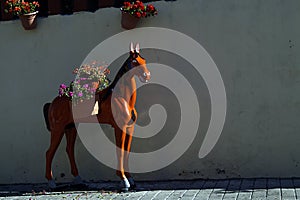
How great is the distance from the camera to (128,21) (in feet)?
27.7

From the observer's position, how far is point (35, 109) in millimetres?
9016

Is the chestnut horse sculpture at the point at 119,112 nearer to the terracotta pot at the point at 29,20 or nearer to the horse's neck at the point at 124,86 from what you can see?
the horse's neck at the point at 124,86

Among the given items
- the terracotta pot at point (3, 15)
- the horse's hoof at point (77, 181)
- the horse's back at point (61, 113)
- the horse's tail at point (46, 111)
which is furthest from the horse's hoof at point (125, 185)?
the terracotta pot at point (3, 15)

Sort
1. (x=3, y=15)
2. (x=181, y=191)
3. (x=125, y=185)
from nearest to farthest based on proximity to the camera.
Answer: (x=181, y=191) < (x=125, y=185) < (x=3, y=15)

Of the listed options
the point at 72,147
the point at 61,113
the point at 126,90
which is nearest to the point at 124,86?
the point at 126,90

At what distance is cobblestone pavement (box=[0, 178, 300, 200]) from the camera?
692 cm

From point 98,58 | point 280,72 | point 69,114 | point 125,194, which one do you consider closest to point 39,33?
point 98,58

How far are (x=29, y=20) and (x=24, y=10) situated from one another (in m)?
0.17

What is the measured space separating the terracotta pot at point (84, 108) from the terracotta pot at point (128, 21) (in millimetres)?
1411

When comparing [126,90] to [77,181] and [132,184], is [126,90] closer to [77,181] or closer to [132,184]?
[132,184]

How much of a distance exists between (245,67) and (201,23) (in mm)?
922

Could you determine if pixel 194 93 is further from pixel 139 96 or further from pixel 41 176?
pixel 41 176

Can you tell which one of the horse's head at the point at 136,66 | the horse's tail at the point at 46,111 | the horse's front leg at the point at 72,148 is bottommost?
the horse's front leg at the point at 72,148

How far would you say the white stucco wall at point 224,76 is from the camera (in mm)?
8070
